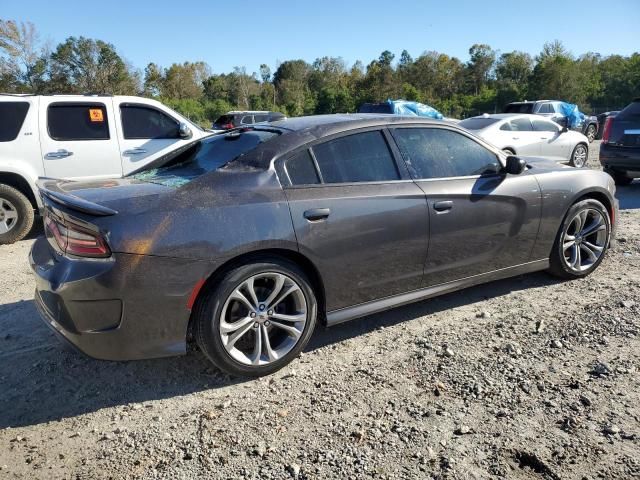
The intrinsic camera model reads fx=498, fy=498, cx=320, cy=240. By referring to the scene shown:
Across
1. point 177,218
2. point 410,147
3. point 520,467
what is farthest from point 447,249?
point 177,218

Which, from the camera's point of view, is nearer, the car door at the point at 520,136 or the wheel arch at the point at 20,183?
the wheel arch at the point at 20,183

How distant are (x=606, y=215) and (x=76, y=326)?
176 inches

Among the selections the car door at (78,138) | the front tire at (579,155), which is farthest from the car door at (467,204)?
the front tire at (579,155)

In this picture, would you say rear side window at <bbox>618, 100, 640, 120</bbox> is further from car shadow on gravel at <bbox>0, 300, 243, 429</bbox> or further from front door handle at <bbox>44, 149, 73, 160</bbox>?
front door handle at <bbox>44, 149, 73, 160</bbox>

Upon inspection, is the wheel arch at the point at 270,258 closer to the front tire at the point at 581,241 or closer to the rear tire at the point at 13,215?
the front tire at the point at 581,241

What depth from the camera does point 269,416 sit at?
2691 millimetres

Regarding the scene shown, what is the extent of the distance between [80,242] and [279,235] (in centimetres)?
107

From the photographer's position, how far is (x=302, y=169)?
318 cm

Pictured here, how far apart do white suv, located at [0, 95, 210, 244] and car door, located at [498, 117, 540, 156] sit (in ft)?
21.4

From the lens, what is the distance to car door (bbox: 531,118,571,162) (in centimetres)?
1097

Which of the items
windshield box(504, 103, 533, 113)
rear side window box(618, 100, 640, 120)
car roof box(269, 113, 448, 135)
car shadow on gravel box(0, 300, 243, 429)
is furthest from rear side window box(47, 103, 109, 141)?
windshield box(504, 103, 533, 113)

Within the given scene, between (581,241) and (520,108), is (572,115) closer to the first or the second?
(520,108)

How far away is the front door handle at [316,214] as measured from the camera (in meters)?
3.05

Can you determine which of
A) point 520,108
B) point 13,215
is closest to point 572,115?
point 520,108
